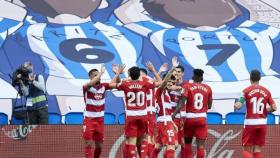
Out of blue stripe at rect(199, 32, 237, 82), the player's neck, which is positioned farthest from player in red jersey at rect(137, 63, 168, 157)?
the player's neck

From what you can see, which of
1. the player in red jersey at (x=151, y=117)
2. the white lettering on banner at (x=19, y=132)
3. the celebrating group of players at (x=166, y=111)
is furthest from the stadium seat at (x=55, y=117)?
the player in red jersey at (x=151, y=117)

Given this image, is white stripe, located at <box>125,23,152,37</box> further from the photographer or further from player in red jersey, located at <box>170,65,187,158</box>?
player in red jersey, located at <box>170,65,187,158</box>

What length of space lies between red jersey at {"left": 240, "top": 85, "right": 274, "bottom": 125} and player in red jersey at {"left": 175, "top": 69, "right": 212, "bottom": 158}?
1025 mm

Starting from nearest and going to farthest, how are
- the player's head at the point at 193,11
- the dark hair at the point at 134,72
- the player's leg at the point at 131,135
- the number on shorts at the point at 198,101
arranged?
the dark hair at the point at 134,72, the player's leg at the point at 131,135, the number on shorts at the point at 198,101, the player's head at the point at 193,11

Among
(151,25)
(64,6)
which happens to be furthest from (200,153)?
(64,6)

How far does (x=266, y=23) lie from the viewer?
24.5 metres

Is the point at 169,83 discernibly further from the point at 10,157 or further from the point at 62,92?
the point at 62,92

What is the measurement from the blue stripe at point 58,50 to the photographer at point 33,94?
10.7 feet

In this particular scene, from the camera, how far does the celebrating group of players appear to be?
14812mm

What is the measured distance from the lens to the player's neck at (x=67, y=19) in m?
24.2

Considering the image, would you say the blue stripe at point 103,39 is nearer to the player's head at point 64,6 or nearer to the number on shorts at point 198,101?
the player's head at point 64,6

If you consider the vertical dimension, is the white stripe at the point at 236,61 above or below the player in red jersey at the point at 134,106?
above

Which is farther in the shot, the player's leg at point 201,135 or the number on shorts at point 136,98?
the player's leg at point 201,135

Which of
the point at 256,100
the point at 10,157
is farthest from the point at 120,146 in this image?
the point at 256,100
